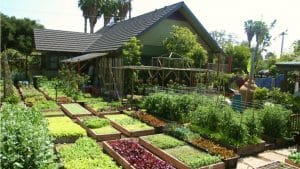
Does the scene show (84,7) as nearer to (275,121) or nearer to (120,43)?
(120,43)

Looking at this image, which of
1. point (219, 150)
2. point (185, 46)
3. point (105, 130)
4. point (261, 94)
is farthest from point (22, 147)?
point (185, 46)

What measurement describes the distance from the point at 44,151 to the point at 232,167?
5025 mm

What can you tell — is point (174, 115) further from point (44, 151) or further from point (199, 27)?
point (199, 27)

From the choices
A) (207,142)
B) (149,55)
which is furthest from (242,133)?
(149,55)

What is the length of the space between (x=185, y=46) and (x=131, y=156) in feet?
43.3

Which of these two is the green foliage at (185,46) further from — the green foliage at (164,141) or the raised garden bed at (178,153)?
the raised garden bed at (178,153)

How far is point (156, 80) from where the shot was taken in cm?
1820

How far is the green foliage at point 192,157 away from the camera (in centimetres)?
711

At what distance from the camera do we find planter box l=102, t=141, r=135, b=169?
6925mm

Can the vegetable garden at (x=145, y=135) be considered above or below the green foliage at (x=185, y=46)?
below

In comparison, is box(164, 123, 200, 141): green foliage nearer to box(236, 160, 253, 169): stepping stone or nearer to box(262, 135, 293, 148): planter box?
box(236, 160, 253, 169): stepping stone

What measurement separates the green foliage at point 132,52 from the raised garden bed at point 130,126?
20.2ft

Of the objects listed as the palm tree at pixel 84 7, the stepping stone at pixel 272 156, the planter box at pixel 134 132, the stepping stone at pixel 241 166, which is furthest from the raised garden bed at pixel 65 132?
the palm tree at pixel 84 7

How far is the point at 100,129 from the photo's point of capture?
10039 millimetres
